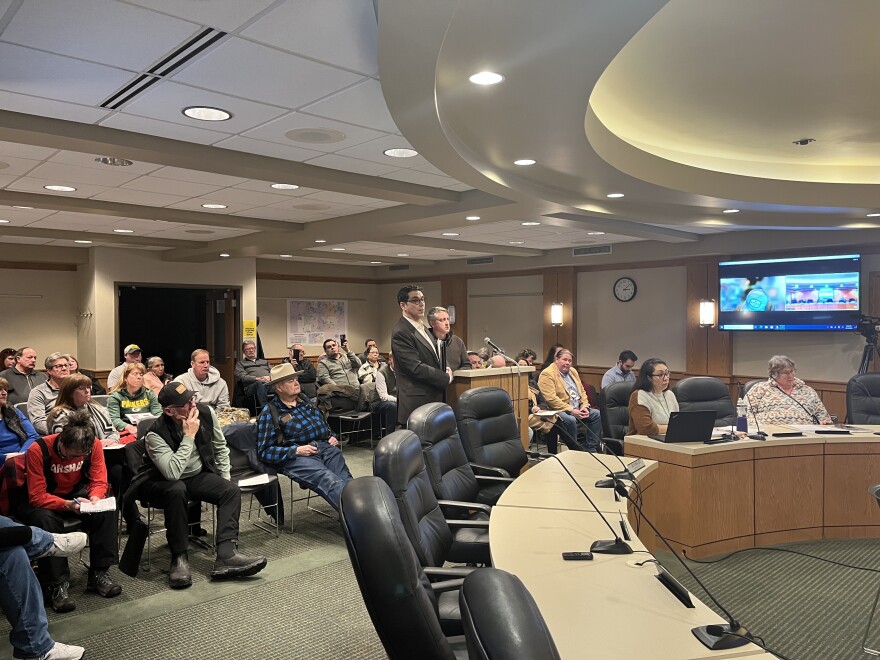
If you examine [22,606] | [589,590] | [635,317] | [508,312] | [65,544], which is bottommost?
[22,606]

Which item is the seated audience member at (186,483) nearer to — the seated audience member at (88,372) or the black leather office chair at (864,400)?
the seated audience member at (88,372)

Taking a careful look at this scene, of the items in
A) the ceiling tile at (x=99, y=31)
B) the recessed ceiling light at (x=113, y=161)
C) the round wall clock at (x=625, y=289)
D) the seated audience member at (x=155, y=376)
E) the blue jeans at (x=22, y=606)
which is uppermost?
the recessed ceiling light at (x=113, y=161)

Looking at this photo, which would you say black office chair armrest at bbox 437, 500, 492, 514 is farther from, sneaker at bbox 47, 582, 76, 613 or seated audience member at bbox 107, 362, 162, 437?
seated audience member at bbox 107, 362, 162, 437

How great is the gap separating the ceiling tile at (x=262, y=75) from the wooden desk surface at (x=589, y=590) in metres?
2.14

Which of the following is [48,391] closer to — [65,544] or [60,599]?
[60,599]

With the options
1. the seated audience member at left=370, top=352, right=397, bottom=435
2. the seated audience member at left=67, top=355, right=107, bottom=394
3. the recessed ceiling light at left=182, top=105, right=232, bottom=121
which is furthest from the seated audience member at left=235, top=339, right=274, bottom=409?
the recessed ceiling light at left=182, top=105, right=232, bottom=121

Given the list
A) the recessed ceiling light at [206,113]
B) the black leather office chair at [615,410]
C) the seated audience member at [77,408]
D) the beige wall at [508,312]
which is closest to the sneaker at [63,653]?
the seated audience member at [77,408]

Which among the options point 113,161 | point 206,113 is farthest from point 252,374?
point 206,113

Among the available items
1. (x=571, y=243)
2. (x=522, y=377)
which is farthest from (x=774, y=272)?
(x=522, y=377)

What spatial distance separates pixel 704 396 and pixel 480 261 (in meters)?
7.04

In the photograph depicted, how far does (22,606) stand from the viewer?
2.71m

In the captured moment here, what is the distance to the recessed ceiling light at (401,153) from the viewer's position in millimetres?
4469

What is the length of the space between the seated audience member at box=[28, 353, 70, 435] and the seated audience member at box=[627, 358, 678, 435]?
14.4ft

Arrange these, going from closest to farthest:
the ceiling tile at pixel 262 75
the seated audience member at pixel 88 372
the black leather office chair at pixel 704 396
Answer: the ceiling tile at pixel 262 75
the seated audience member at pixel 88 372
the black leather office chair at pixel 704 396
